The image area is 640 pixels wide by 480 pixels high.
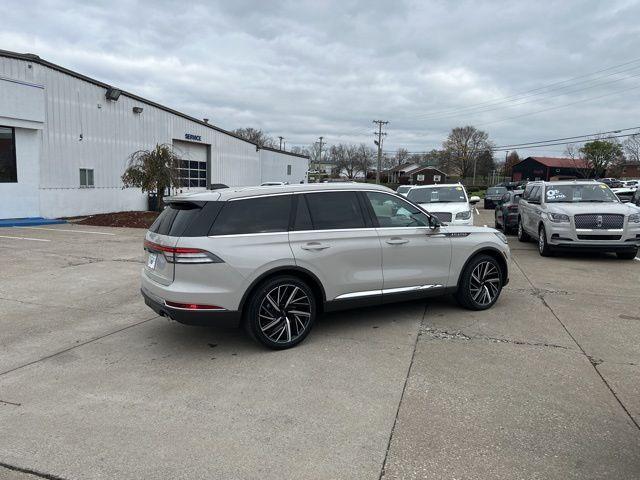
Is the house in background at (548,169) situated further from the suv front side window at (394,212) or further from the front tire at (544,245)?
the suv front side window at (394,212)

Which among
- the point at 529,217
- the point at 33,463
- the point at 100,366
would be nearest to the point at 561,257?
the point at 529,217

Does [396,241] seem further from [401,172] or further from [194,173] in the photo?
[401,172]

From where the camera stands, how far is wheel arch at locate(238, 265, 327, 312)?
4.71 m

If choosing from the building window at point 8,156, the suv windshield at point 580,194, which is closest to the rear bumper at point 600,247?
the suv windshield at point 580,194

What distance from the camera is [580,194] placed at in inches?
459

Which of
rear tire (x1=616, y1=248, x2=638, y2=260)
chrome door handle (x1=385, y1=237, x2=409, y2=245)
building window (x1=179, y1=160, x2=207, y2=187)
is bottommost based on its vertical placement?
rear tire (x1=616, y1=248, x2=638, y2=260)

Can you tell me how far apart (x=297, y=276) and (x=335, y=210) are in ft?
3.03

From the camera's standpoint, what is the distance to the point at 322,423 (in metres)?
3.55

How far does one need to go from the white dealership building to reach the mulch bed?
1.04 meters

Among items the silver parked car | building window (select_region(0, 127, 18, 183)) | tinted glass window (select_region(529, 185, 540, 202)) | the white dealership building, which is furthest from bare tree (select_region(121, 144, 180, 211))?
the silver parked car

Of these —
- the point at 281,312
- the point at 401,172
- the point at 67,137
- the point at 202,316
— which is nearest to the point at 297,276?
the point at 281,312

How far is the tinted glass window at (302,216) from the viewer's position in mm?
5137

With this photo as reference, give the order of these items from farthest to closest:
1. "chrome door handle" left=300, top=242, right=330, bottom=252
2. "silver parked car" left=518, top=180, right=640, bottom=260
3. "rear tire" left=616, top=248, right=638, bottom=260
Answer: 1. "rear tire" left=616, top=248, right=638, bottom=260
2. "silver parked car" left=518, top=180, right=640, bottom=260
3. "chrome door handle" left=300, top=242, right=330, bottom=252

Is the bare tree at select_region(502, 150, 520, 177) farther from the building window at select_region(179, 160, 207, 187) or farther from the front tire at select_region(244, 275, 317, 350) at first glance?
the front tire at select_region(244, 275, 317, 350)
